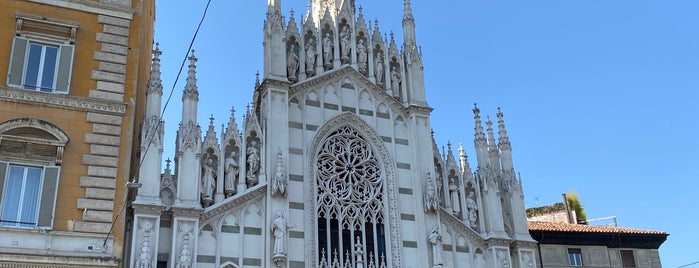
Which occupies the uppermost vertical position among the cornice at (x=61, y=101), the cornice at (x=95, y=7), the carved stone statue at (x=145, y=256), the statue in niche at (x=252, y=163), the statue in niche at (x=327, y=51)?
the statue in niche at (x=327, y=51)

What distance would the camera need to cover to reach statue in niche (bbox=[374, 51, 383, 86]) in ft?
82.6

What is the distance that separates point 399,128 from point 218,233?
7098mm

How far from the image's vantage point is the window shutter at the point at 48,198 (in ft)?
57.3

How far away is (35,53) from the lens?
762 inches

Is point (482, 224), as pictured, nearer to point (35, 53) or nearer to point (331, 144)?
point (331, 144)

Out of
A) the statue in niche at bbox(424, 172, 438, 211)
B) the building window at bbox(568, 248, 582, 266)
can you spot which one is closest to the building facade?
the building window at bbox(568, 248, 582, 266)

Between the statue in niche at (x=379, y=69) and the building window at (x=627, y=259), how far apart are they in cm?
1218

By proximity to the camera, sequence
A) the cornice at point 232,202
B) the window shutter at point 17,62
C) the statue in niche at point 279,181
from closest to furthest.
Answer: the window shutter at point 17,62 < the cornice at point 232,202 < the statue in niche at point 279,181

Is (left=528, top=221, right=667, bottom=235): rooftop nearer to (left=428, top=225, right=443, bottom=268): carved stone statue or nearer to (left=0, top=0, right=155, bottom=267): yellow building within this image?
(left=428, top=225, right=443, bottom=268): carved stone statue

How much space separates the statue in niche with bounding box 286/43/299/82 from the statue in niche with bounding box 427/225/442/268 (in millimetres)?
6168

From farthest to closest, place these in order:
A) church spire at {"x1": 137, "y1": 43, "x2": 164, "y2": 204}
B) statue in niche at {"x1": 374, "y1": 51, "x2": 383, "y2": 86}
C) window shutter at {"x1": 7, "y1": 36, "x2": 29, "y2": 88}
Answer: statue in niche at {"x1": 374, "y1": 51, "x2": 383, "y2": 86} → church spire at {"x1": 137, "y1": 43, "x2": 164, "y2": 204} → window shutter at {"x1": 7, "y1": 36, "x2": 29, "y2": 88}

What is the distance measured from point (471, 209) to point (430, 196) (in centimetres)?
179

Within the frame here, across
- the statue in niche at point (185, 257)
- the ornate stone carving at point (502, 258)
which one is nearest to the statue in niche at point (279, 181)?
the statue in niche at point (185, 257)

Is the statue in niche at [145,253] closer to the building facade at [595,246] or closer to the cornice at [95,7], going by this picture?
the cornice at [95,7]
